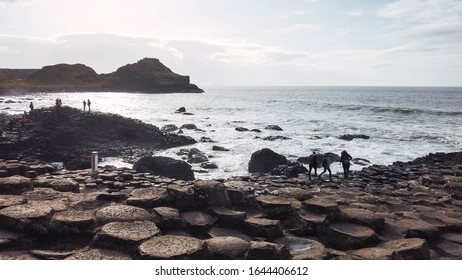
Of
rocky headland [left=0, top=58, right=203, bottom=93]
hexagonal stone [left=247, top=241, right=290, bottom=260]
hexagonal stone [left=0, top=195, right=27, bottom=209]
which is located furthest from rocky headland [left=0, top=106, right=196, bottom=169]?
rocky headland [left=0, top=58, right=203, bottom=93]

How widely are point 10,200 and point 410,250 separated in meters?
7.57

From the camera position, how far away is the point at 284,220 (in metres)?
7.53

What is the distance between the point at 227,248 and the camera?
18.4 ft

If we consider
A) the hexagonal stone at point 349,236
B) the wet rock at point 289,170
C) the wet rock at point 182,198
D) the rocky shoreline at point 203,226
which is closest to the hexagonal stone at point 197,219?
the rocky shoreline at point 203,226

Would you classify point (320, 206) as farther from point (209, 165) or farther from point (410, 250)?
point (209, 165)

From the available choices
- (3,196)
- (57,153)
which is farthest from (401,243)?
(57,153)

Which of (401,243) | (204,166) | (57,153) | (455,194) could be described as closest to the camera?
(401,243)

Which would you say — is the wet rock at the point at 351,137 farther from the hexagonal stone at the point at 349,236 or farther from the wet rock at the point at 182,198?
the wet rock at the point at 182,198

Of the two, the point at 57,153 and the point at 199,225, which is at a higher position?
the point at 199,225

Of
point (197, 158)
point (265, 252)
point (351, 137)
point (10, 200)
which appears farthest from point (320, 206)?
point (351, 137)

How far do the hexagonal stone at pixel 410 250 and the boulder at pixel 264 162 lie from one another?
16081 millimetres

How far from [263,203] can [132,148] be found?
24.6m

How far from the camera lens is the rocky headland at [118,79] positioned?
17212 cm
